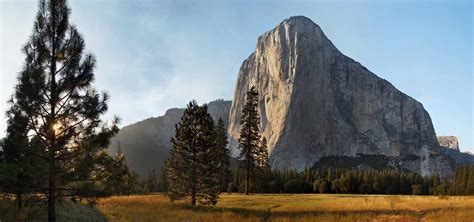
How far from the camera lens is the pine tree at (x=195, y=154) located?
35.0 m

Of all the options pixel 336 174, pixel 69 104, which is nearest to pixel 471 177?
pixel 336 174

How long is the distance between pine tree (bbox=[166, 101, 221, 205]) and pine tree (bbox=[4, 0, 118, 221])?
19.8 metres

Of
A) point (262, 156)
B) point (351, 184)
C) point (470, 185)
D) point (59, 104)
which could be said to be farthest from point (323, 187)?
point (59, 104)

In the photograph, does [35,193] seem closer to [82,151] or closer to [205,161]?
[82,151]

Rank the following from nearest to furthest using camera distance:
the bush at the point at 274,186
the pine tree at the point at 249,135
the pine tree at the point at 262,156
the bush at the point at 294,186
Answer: the pine tree at the point at 249,135 → the pine tree at the point at 262,156 → the bush at the point at 274,186 → the bush at the point at 294,186

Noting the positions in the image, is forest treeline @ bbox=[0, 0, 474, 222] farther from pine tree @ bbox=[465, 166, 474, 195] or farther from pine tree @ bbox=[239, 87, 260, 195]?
pine tree @ bbox=[465, 166, 474, 195]

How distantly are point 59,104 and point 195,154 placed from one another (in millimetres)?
21948

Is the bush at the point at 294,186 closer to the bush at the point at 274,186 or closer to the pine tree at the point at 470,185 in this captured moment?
the bush at the point at 274,186

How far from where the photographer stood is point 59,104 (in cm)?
1422

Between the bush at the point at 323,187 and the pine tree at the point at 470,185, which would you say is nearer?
the bush at the point at 323,187

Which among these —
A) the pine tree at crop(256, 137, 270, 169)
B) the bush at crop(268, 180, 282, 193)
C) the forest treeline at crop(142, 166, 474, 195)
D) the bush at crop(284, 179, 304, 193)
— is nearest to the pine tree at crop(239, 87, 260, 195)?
the pine tree at crop(256, 137, 270, 169)

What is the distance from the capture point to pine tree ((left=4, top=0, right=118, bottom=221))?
1369cm

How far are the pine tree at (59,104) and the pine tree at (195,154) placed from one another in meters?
19.8

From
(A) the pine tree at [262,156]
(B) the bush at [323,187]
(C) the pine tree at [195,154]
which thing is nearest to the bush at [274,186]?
(B) the bush at [323,187]
